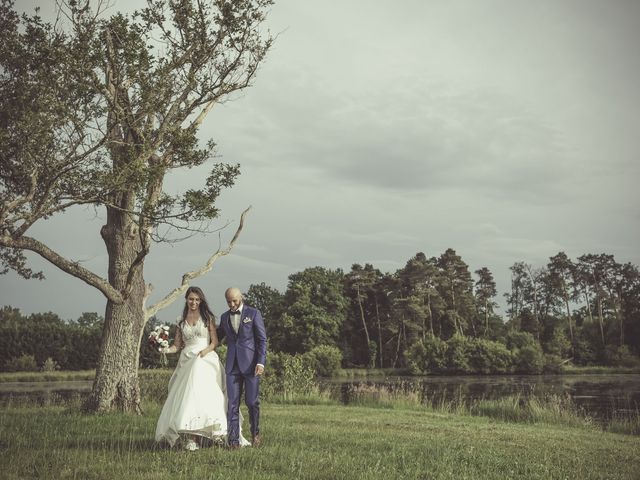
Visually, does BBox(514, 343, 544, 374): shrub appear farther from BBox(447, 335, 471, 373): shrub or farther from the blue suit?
the blue suit

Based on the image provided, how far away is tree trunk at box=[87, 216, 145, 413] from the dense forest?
1630 inches

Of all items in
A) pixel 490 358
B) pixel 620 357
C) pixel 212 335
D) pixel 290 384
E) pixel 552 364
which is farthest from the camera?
pixel 620 357

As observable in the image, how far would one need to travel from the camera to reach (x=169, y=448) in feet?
25.5

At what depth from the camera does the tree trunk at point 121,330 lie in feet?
42.3

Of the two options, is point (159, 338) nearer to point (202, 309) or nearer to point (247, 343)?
point (202, 309)

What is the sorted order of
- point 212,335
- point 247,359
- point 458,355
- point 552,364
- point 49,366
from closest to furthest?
point 247,359 → point 212,335 → point 49,366 → point 458,355 → point 552,364

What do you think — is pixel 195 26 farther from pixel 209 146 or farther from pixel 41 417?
pixel 41 417

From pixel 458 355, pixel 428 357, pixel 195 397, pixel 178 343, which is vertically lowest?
pixel 428 357

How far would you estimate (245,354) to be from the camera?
324 inches

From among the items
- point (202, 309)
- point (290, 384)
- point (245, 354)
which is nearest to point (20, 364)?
point (290, 384)

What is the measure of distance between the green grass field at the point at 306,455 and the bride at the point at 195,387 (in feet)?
1.19

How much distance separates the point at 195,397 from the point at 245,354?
96 centimetres

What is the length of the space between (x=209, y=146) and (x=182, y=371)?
7294 millimetres

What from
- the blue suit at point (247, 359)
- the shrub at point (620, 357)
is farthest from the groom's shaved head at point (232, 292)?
the shrub at point (620, 357)
